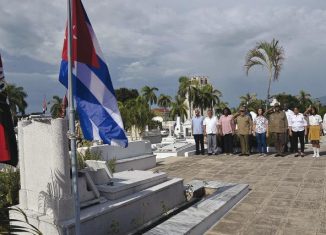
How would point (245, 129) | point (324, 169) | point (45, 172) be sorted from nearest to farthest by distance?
point (45, 172)
point (324, 169)
point (245, 129)

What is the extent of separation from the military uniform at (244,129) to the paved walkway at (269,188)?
0.51m

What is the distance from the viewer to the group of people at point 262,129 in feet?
39.7

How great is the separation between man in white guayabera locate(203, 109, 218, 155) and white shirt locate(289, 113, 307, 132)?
269cm

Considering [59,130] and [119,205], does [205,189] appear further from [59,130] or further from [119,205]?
[59,130]

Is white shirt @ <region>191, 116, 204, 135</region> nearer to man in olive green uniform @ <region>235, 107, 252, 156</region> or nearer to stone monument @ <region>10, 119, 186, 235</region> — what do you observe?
man in olive green uniform @ <region>235, 107, 252, 156</region>

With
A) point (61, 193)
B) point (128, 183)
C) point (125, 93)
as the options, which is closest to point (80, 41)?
point (61, 193)

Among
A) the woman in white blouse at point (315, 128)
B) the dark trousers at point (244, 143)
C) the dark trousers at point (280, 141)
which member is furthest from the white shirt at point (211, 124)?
the woman in white blouse at point (315, 128)

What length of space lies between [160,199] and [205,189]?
1.62 m

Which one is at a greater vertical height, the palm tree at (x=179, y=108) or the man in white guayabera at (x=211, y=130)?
the palm tree at (x=179, y=108)

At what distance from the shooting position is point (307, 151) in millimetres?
13758

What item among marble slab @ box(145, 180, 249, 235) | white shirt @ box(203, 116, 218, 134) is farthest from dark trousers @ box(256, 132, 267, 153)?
marble slab @ box(145, 180, 249, 235)

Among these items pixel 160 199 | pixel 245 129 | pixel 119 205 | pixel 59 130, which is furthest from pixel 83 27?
pixel 245 129

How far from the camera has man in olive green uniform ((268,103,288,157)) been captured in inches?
479

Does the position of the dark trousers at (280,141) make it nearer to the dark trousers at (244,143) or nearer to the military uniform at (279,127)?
the military uniform at (279,127)
